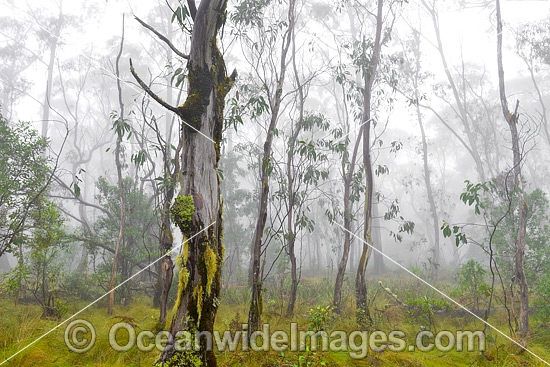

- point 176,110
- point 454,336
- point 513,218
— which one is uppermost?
point 176,110

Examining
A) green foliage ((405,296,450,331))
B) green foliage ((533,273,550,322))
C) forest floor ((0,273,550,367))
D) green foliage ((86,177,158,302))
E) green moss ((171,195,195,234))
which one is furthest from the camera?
green foliage ((86,177,158,302))

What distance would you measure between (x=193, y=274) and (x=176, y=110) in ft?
3.81

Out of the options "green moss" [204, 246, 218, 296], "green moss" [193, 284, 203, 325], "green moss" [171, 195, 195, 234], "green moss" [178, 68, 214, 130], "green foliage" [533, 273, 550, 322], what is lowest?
"green foliage" [533, 273, 550, 322]

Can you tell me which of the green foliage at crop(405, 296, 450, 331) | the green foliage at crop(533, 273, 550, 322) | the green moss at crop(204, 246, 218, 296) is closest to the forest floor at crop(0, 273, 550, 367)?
the green foliage at crop(405, 296, 450, 331)

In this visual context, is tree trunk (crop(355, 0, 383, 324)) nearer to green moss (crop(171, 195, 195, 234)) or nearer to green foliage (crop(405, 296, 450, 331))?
green foliage (crop(405, 296, 450, 331))

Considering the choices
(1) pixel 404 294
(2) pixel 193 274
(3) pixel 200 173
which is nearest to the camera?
(2) pixel 193 274

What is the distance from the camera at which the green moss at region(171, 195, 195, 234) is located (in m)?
2.05

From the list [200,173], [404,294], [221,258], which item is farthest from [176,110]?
[404,294]

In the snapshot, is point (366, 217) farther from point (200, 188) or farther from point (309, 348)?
point (200, 188)

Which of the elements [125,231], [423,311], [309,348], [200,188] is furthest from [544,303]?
[125,231]

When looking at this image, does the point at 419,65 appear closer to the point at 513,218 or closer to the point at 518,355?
the point at 513,218

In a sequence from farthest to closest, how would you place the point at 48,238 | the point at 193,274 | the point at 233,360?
the point at 48,238 → the point at 233,360 → the point at 193,274

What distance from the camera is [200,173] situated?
7.45ft

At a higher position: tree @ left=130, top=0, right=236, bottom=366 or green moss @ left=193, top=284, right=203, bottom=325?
tree @ left=130, top=0, right=236, bottom=366
